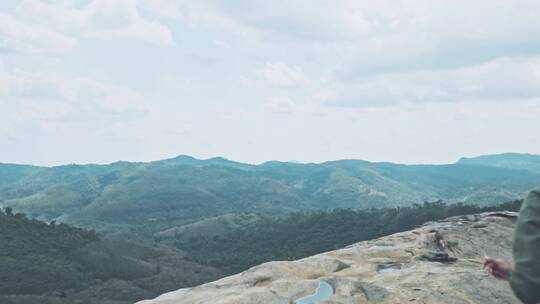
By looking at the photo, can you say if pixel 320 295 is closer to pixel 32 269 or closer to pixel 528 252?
pixel 528 252

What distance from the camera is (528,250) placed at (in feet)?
20.9

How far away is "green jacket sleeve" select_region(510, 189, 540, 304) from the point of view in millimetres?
6316

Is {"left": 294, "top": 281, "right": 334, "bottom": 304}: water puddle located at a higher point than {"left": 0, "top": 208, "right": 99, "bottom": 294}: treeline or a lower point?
higher

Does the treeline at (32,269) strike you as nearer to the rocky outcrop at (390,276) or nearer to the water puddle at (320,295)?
the rocky outcrop at (390,276)

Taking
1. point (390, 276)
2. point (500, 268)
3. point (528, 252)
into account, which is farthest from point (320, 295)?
point (528, 252)

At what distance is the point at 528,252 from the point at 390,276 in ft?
81.1

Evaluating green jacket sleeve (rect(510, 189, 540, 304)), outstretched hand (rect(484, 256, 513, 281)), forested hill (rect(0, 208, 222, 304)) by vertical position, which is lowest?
forested hill (rect(0, 208, 222, 304))

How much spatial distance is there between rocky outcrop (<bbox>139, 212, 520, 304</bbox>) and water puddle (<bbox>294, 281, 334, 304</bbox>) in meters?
0.30

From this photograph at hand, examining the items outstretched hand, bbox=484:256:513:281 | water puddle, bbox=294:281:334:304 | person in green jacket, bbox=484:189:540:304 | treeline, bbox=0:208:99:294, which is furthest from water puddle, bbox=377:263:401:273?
treeline, bbox=0:208:99:294

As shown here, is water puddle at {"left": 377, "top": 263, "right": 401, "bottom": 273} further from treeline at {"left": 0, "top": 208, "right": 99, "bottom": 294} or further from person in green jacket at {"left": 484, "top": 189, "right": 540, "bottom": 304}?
treeline at {"left": 0, "top": 208, "right": 99, "bottom": 294}

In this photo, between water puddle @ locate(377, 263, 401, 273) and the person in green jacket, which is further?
water puddle @ locate(377, 263, 401, 273)

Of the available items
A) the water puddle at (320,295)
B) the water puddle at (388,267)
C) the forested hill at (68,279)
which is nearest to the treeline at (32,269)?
the forested hill at (68,279)

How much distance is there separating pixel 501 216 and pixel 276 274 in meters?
27.5

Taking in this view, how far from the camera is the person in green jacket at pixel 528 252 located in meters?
6.32
